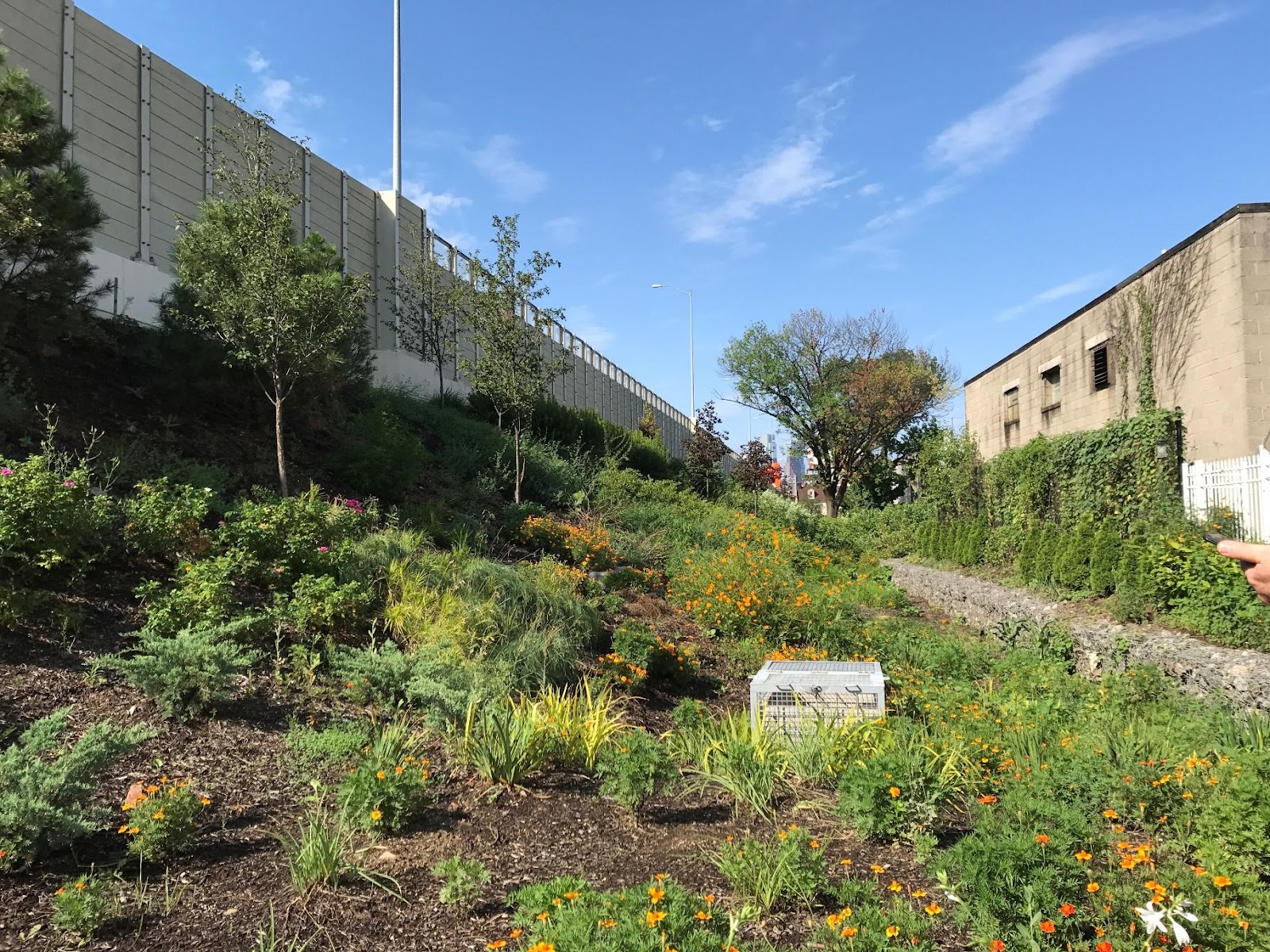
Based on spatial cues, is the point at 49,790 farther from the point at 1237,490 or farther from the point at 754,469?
the point at 754,469

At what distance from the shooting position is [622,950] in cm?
247

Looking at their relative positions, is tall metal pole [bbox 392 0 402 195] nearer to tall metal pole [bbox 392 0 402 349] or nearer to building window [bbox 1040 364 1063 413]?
tall metal pole [bbox 392 0 402 349]

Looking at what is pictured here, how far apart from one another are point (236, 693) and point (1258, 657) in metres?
7.22

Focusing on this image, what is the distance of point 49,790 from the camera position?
10.4 feet

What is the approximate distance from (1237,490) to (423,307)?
1619cm

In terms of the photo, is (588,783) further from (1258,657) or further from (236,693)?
(1258,657)

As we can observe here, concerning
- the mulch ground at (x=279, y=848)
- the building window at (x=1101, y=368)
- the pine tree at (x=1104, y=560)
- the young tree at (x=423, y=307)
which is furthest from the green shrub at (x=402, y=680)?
the young tree at (x=423, y=307)

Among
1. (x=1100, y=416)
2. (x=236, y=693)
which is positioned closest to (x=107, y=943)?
(x=236, y=693)

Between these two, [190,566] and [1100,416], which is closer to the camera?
[190,566]

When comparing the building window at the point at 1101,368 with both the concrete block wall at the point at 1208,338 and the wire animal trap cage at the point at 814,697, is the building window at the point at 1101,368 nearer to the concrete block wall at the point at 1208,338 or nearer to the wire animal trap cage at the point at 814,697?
the concrete block wall at the point at 1208,338

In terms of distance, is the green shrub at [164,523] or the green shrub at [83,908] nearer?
the green shrub at [83,908]

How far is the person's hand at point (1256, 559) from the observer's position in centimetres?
184

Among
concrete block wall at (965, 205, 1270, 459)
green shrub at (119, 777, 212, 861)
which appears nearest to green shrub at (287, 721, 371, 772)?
green shrub at (119, 777, 212, 861)

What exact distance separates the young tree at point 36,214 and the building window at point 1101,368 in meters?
14.6
